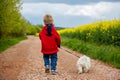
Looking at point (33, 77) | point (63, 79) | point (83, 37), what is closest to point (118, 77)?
point (63, 79)

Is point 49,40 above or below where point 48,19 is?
below

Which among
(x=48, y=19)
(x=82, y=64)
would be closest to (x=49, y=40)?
(x=48, y=19)

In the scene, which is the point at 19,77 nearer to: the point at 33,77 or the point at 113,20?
the point at 33,77

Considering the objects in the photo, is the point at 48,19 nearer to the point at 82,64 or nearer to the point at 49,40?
the point at 49,40

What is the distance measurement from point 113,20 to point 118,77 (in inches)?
559

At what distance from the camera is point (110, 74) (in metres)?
14.1

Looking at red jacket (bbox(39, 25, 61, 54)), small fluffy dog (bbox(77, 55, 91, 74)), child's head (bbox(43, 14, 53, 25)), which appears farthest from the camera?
small fluffy dog (bbox(77, 55, 91, 74))

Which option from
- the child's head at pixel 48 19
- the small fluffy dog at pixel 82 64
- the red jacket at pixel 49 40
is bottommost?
the small fluffy dog at pixel 82 64

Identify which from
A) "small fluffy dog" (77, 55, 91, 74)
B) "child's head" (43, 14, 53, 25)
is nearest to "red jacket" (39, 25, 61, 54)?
"child's head" (43, 14, 53, 25)

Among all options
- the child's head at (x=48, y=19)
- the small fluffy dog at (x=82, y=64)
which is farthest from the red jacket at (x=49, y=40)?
the small fluffy dog at (x=82, y=64)

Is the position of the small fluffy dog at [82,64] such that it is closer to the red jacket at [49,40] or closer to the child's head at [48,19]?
the red jacket at [49,40]

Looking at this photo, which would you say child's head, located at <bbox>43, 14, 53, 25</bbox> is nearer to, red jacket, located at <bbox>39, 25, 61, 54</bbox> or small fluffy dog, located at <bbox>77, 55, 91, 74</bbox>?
red jacket, located at <bbox>39, 25, 61, 54</bbox>

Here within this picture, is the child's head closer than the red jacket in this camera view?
Yes

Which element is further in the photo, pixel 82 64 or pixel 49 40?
pixel 82 64
